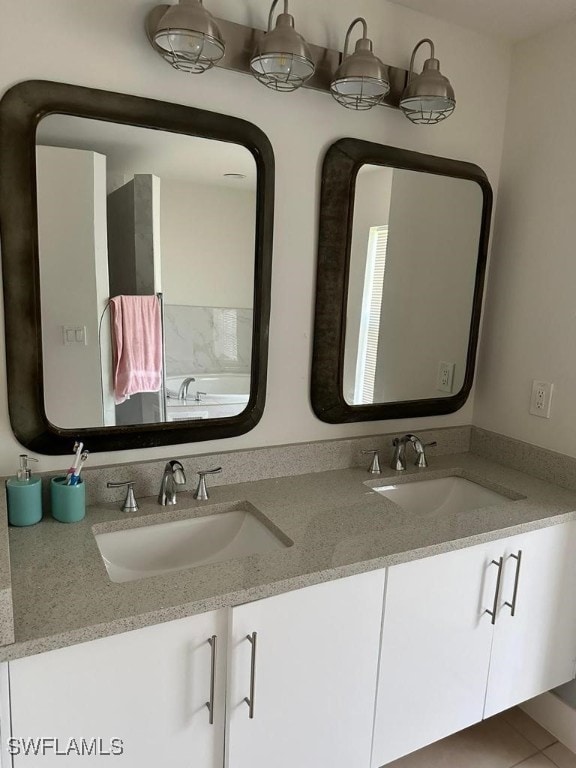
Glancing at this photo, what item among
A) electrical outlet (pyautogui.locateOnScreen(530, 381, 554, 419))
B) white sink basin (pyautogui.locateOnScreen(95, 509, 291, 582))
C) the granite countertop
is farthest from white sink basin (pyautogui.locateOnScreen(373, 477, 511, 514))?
white sink basin (pyautogui.locateOnScreen(95, 509, 291, 582))

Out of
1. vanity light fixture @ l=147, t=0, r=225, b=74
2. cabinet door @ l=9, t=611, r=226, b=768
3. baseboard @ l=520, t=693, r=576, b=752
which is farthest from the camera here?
baseboard @ l=520, t=693, r=576, b=752

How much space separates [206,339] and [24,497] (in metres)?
0.63

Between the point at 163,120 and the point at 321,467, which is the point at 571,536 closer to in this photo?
the point at 321,467

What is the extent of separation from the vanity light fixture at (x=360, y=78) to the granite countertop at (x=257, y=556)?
3.85ft

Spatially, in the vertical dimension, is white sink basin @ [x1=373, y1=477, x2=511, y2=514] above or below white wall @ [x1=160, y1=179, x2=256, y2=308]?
below

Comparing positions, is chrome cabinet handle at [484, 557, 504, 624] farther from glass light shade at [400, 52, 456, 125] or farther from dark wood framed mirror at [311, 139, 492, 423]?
glass light shade at [400, 52, 456, 125]

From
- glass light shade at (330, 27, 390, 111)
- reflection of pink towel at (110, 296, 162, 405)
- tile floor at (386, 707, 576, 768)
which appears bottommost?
tile floor at (386, 707, 576, 768)

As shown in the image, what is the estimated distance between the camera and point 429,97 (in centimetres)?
162

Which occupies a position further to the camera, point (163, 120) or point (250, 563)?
point (163, 120)

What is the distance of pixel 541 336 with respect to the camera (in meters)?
1.91

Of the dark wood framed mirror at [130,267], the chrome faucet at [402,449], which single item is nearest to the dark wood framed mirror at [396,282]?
the chrome faucet at [402,449]

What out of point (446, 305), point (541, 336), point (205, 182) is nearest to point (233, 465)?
point (205, 182)

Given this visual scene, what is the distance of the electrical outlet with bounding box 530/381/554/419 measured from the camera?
1897 mm

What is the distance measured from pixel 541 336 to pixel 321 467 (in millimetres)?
909
